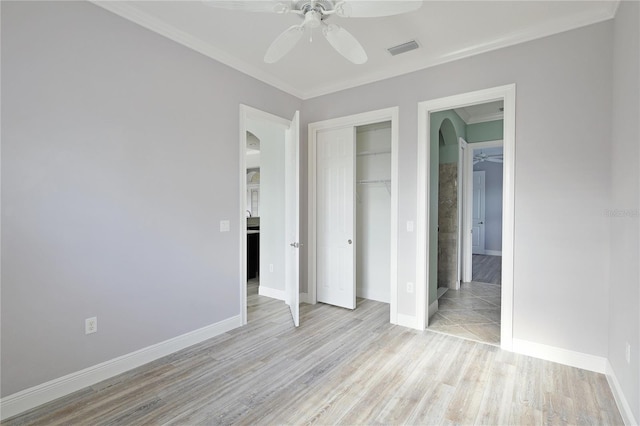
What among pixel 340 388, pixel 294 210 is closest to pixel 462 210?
pixel 294 210

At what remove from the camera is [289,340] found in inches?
123

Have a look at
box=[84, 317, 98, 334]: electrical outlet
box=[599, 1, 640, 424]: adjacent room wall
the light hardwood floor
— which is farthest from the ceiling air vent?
box=[84, 317, 98, 334]: electrical outlet

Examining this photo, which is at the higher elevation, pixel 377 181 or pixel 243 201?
pixel 377 181

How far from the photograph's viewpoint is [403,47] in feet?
9.96

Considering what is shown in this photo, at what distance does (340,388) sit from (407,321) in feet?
4.70

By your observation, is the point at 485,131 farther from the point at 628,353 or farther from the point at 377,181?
the point at 628,353

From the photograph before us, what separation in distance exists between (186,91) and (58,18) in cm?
97

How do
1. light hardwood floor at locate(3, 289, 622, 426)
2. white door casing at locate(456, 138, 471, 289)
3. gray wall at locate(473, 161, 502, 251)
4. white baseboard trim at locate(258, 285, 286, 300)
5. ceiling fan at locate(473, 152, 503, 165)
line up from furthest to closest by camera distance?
1. gray wall at locate(473, 161, 502, 251)
2. ceiling fan at locate(473, 152, 503, 165)
3. white door casing at locate(456, 138, 471, 289)
4. white baseboard trim at locate(258, 285, 286, 300)
5. light hardwood floor at locate(3, 289, 622, 426)

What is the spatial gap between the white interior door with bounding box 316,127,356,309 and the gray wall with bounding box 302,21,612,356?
1684 millimetres

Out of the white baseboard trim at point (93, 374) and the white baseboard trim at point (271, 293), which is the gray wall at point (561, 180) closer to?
the white baseboard trim at point (271, 293)

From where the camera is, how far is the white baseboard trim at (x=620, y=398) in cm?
184

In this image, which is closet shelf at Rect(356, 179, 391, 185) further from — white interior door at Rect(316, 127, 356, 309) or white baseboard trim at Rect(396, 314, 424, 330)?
white baseboard trim at Rect(396, 314, 424, 330)

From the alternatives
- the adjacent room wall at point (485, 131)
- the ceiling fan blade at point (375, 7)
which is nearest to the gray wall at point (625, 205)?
the ceiling fan blade at point (375, 7)

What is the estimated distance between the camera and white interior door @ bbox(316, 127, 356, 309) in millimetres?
4055
